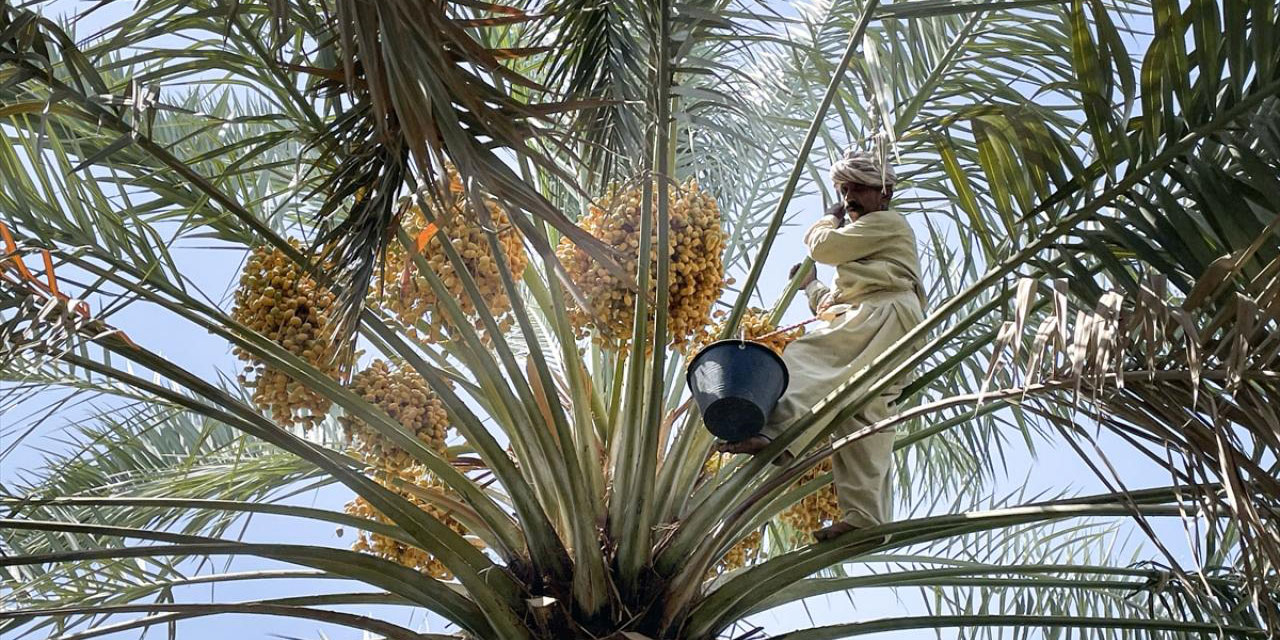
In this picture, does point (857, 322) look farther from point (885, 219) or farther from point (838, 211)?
point (838, 211)

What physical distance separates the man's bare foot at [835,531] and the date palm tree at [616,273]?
4 centimetres

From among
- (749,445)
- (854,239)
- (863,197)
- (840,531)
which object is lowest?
(840,531)

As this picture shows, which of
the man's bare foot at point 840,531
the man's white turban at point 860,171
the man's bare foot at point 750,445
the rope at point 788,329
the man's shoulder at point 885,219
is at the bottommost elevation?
the man's bare foot at point 840,531

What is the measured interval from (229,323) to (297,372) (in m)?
0.22

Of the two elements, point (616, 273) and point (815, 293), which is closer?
point (616, 273)

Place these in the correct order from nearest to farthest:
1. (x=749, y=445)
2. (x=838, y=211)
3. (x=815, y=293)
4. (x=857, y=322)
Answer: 1. (x=749, y=445)
2. (x=857, y=322)
3. (x=838, y=211)
4. (x=815, y=293)

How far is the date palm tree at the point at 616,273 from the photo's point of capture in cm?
294

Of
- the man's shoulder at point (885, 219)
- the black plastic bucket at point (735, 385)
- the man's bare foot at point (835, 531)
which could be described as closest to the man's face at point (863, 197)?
the man's shoulder at point (885, 219)

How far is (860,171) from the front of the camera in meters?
4.34

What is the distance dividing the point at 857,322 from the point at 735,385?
674 millimetres

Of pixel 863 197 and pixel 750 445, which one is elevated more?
pixel 863 197

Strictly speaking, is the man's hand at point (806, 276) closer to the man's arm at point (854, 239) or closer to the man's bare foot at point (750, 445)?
the man's arm at point (854, 239)

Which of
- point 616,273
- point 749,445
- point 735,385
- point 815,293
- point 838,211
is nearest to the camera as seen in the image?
point 616,273

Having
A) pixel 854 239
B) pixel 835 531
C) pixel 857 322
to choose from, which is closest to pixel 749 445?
pixel 835 531
